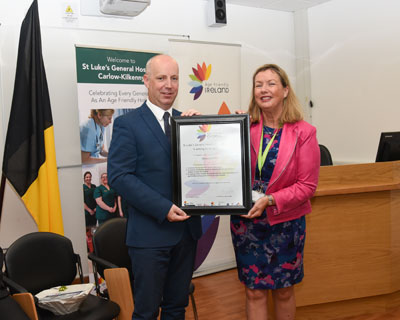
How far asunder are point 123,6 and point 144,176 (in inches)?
102

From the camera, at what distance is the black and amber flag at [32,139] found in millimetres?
3592

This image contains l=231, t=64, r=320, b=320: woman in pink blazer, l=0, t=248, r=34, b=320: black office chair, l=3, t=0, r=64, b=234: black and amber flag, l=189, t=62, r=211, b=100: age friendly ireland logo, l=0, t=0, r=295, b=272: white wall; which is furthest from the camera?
l=189, t=62, r=211, b=100: age friendly ireland logo

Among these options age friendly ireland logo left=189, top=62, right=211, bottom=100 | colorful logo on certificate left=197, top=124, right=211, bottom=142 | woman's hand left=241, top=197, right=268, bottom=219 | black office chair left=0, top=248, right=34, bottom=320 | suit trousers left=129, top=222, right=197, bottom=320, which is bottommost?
black office chair left=0, top=248, right=34, bottom=320

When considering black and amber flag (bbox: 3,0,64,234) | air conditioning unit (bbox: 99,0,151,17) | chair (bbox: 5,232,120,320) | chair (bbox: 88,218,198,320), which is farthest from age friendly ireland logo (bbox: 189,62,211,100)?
chair (bbox: 5,232,120,320)

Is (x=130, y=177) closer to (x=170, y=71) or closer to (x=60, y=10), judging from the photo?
(x=170, y=71)

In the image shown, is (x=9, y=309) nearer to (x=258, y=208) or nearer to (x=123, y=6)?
(x=258, y=208)

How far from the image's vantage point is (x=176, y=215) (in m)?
1.98

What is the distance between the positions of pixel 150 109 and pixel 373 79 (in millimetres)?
3795

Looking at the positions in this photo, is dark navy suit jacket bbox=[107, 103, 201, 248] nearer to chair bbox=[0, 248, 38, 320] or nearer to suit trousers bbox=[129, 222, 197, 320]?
suit trousers bbox=[129, 222, 197, 320]

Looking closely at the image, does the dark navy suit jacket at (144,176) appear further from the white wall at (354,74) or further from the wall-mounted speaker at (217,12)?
the white wall at (354,74)

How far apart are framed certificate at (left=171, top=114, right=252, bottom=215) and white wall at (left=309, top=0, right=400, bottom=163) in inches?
136

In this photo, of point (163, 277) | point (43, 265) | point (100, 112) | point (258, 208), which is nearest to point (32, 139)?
point (100, 112)

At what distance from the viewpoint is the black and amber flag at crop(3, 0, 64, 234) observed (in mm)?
3592

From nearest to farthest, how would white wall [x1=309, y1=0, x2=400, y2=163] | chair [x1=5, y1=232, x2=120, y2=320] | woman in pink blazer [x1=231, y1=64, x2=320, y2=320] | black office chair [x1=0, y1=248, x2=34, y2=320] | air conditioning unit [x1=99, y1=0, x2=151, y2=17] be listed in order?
black office chair [x1=0, y1=248, x2=34, y2=320] → woman in pink blazer [x1=231, y1=64, x2=320, y2=320] → chair [x1=5, y1=232, x2=120, y2=320] → air conditioning unit [x1=99, y1=0, x2=151, y2=17] → white wall [x1=309, y1=0, x2=400, y2=163]
